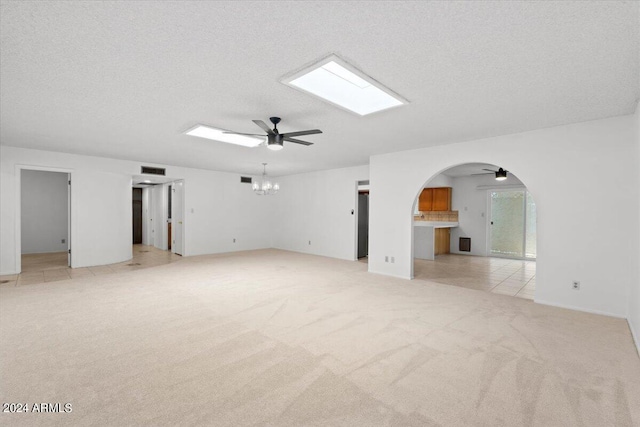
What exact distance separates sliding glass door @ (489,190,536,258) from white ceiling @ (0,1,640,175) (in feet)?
16.7

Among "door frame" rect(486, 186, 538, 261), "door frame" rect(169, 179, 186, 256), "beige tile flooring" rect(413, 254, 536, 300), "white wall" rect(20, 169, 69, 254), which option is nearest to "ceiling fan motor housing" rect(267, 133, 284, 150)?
"beige tile flooring" rect(413, 254, 536, 300)

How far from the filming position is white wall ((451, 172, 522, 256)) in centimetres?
889

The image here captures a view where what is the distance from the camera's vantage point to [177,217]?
29.1 ft

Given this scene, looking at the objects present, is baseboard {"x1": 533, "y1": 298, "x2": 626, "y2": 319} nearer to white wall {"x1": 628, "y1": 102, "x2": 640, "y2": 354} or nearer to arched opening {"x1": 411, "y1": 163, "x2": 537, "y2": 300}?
white wall {"x1": 628, "y1": 102, "x2": 640, "y2": 354}

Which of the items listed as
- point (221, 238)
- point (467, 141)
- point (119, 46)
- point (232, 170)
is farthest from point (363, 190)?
point (119, 46)

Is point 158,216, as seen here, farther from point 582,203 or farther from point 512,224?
point 512,224

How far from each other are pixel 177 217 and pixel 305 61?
309 inches

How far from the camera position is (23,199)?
8.31 meters

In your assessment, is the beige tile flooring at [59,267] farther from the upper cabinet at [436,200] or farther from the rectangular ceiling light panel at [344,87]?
the upper cabinet at [436,200]

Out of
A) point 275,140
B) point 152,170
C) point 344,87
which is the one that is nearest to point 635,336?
point 344,87

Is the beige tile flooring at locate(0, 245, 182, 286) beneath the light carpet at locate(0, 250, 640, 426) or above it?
above

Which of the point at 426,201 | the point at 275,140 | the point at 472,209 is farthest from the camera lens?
the point at 426,201

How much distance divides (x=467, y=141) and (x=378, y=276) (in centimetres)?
299

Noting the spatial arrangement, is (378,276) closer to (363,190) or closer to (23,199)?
(363,190)
